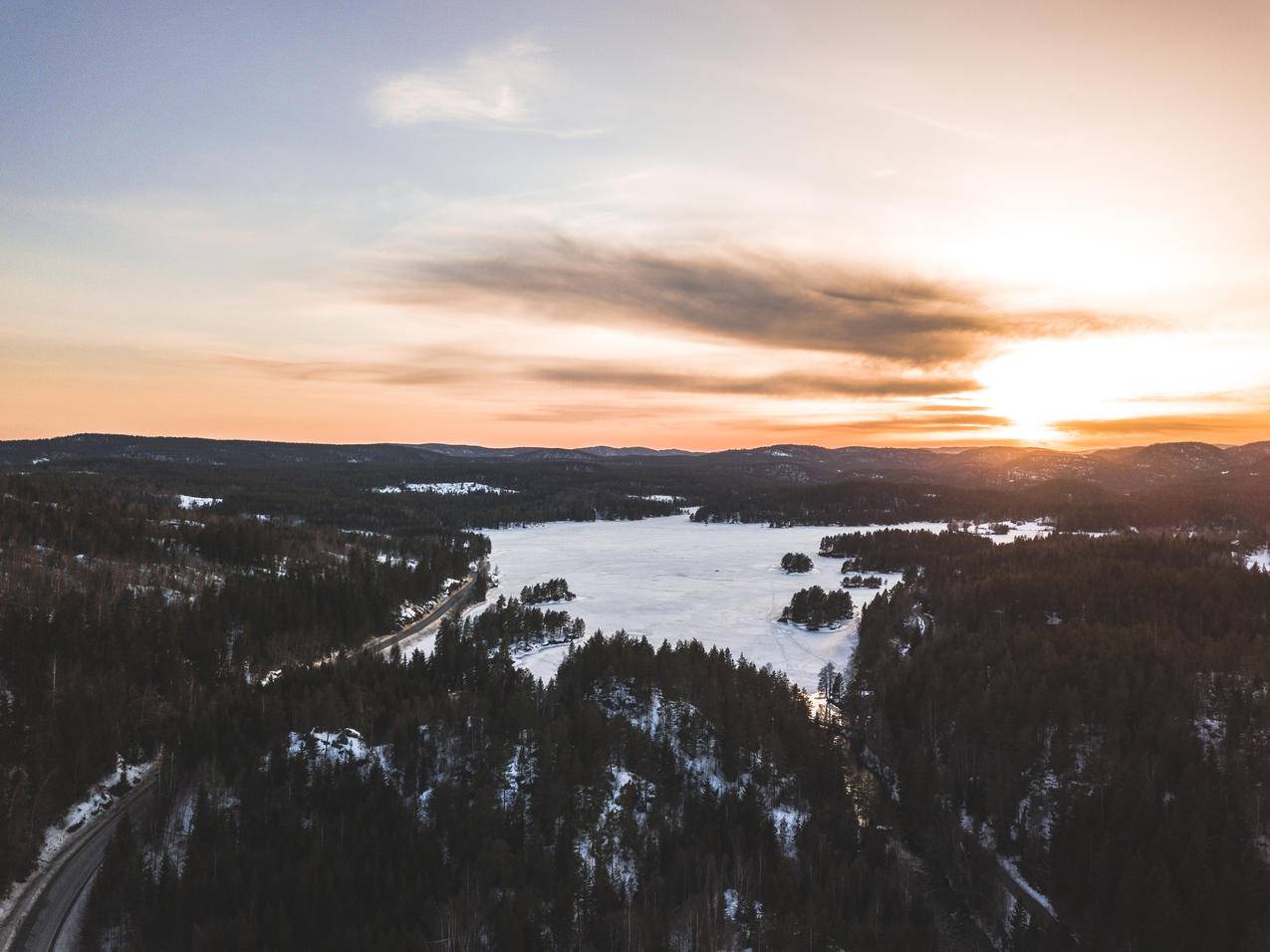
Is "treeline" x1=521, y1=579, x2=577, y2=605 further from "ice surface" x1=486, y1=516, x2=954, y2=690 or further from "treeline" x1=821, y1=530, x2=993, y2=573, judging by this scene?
"treeline" x1=821, y1=530, x2=993, y2=573

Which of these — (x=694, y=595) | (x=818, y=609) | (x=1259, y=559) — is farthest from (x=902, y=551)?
(x=1259, y=559)

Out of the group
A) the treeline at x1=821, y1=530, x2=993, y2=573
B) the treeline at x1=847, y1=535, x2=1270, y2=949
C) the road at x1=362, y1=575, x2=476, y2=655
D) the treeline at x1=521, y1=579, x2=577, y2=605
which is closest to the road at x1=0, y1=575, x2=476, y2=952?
the road at x1=362, y1=575, x2=476, y2=655

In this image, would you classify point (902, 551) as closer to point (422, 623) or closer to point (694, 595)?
point (694, 595)

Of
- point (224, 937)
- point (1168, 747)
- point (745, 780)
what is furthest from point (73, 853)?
point (1168, 747)

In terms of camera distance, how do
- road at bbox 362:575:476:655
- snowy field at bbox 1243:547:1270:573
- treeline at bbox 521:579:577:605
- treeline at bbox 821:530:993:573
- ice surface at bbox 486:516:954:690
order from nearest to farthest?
road at bbox 362:575:476:655, ice surface at bbox 486:516:954:690, treeline at bbox 521:579:577:605, snowy field at bbox 1243:547:1270:573, treeline at bbox 821:530:993:573

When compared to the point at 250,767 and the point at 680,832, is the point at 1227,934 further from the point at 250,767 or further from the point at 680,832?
the point at 250,767
